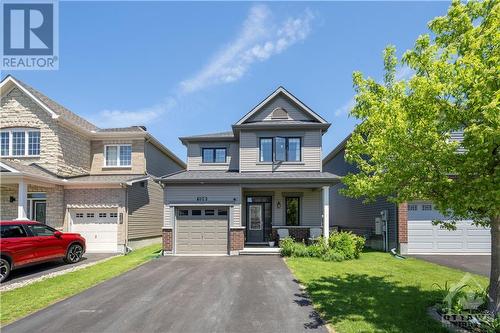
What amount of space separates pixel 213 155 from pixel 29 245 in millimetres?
10784

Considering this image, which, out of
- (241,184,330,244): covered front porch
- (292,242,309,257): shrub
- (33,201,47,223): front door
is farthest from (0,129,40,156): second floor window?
(292,242,309,257): shrub

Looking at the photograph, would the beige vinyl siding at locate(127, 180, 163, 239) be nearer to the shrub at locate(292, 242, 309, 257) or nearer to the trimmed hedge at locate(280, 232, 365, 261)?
the trimmed hedge at locate(280, 232, 365, 261)

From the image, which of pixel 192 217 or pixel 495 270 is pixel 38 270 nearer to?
pixel 192 217

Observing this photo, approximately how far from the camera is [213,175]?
55.3 ft

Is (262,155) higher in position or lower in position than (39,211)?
higher

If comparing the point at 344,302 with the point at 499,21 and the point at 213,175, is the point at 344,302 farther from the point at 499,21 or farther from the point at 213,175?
the point at 213,175

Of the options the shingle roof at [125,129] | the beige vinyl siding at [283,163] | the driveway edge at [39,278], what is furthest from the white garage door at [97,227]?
the beige vinyl siding at [283,163]

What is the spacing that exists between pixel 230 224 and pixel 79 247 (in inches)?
288

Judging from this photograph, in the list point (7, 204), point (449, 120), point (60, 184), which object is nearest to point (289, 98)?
point (449, 120)

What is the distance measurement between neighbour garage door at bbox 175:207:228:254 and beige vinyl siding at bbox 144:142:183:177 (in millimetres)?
6306

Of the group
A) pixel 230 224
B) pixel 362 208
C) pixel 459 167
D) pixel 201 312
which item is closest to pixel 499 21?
pixel 459 167

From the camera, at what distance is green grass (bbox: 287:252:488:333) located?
6.13 m

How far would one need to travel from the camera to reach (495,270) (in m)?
6.31

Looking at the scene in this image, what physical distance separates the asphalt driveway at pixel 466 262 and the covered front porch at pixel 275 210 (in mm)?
5923
